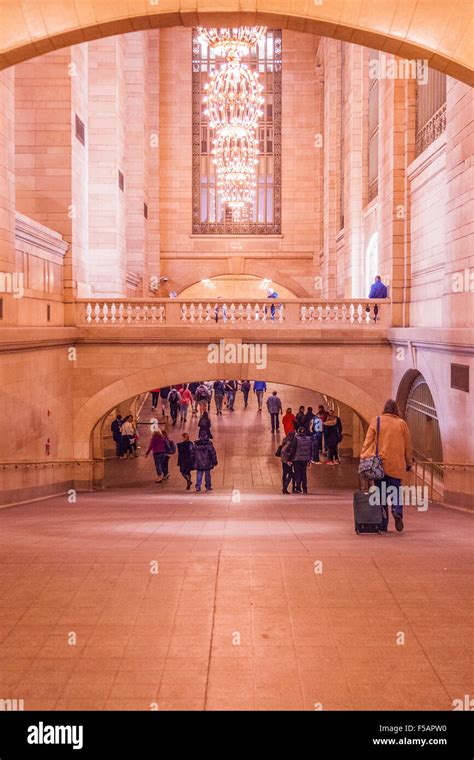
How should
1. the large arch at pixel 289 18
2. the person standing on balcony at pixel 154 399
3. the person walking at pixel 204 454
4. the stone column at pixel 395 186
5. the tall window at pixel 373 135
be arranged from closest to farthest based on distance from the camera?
the large arch at pixel 289 18 → the person walking at pixel 204 454 → the stone column at pixel 395 186 → the tall window at pixel 373 135 → the person standing on balcony at pixel 154 399

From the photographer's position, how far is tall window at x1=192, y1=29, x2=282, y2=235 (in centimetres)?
3406

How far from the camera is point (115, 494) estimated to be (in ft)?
54.9

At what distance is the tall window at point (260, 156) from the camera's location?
34062 millimetres

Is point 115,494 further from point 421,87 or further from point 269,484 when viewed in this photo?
point 421,87

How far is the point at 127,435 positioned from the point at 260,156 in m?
17.0

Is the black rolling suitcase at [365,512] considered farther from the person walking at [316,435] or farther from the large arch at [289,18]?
Answer: the person walking at [316,435]

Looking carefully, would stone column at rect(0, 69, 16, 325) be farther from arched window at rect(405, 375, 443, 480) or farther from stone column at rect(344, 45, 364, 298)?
stone column at rect(344, 45, 364, 298)

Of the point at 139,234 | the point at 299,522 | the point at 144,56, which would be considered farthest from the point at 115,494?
the point at 144,56

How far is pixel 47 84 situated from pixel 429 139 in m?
7.75

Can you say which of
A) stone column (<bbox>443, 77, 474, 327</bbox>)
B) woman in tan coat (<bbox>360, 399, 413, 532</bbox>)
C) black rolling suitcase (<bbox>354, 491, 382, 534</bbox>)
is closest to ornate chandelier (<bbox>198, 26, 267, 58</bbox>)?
stone column (<bbox>443, 77, 474, 327</bbox>)

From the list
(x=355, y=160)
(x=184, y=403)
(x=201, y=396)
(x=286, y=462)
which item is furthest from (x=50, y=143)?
(x=201, y=396)

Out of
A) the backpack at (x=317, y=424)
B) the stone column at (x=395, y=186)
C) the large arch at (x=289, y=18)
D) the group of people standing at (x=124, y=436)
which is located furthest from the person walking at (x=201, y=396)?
the large arch at (x=289, y=18)

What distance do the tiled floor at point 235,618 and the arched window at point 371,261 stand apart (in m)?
14.9

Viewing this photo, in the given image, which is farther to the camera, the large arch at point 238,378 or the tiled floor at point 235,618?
the large arch at point 238,378
